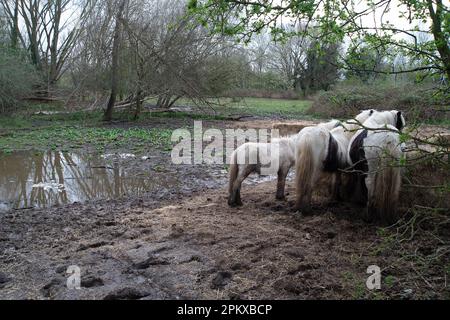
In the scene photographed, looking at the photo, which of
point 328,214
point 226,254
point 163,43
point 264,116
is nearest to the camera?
point 226,254

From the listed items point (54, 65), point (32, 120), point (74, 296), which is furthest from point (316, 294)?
point (54, 65)

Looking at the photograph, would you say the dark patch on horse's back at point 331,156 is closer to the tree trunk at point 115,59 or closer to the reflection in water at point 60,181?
the reflection in water at point 60,181

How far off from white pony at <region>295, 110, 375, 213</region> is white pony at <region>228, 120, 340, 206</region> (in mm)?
625

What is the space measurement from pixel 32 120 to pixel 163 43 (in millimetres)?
7289

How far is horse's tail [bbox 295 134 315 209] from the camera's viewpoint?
5391 millimetres

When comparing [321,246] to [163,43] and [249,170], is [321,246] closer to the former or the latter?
[249,170]

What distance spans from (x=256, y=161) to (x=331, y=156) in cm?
123

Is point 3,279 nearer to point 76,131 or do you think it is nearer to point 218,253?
point 218,253

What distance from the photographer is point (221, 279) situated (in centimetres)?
368

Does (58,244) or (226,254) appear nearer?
(226,254)

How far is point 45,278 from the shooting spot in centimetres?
380

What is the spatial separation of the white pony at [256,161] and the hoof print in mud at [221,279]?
2470 mm

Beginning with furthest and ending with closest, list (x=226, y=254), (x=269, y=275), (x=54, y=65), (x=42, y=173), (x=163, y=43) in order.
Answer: (x=54, y=65) < (x=163, y=43) < (x=42, y=173) < (x=226, y=254) < (x=269, y=275)

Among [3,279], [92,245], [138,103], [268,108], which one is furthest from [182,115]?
[3,279]
